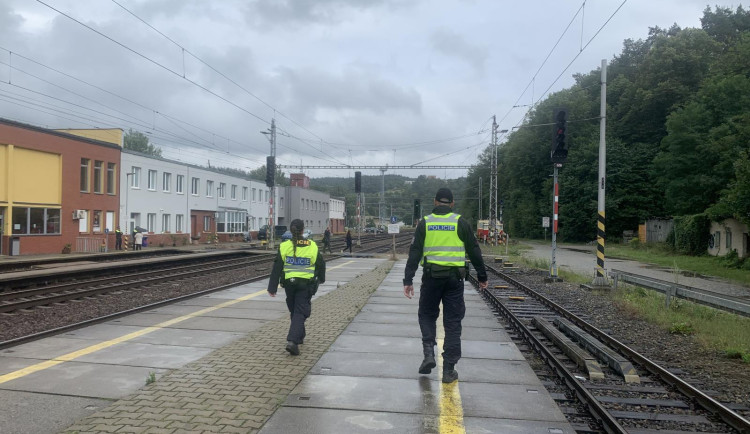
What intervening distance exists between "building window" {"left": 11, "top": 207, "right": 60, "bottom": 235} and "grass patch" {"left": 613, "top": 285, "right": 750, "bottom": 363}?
28.2m

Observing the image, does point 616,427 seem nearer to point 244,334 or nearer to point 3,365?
point 244,334

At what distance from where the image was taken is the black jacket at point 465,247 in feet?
19.1

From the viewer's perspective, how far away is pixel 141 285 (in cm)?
1553

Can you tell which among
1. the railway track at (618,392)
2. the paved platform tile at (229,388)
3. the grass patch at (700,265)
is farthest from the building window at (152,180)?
the railway track at (618,392)

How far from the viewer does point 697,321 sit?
33.9 feet

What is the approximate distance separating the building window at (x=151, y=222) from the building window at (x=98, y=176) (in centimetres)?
610

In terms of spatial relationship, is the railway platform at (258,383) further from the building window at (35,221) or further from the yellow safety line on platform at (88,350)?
the building window at (35,221)

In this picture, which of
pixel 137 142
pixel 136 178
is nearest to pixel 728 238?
pixel 136 178

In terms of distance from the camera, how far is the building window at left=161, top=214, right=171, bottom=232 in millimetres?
45022

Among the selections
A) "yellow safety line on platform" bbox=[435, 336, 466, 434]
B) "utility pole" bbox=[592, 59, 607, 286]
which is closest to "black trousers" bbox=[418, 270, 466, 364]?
"yellow safety line on platform" bbox=[435, 336, 466, 434]

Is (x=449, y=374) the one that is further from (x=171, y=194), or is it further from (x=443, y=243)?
(x=171, y=194)

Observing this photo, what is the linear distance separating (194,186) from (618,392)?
1892 inches

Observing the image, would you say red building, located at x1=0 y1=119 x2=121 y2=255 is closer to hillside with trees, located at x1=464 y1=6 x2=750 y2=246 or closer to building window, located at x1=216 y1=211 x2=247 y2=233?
building window, located at x1=216 y1=211 x2=247 y2=233

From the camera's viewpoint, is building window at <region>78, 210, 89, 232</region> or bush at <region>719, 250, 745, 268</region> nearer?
bush at <region>719, 250, 745, 268</region>
